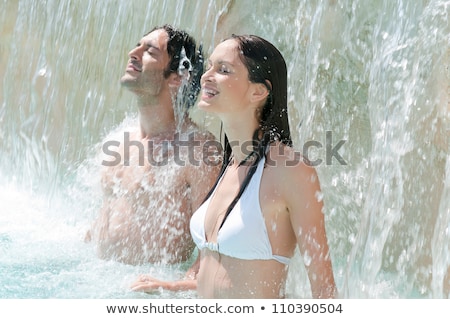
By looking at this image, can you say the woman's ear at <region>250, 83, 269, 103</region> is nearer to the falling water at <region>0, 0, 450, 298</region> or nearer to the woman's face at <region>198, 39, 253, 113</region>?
the woman's face at <region>198, 39, 253, 113</region>

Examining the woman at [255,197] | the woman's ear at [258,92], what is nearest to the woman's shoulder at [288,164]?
the woman at [255,197]

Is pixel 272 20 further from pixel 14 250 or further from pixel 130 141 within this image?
pixel 14 250

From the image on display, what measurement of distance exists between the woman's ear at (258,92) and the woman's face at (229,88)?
0.06 feet

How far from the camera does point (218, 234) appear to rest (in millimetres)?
2914

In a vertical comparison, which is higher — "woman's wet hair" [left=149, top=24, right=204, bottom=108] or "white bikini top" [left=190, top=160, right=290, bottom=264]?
"woman's wet hair" [left=149, top=24, right=204, bottom=108]

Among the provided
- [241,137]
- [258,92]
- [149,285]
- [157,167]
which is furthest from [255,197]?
[157,167]

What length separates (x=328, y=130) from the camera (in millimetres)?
4898

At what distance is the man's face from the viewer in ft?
13.5

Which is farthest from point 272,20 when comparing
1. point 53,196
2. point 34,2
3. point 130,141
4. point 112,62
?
point 34,2

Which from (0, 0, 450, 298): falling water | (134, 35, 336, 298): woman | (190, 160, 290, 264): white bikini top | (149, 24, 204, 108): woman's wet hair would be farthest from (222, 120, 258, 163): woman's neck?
(149, 24, 204, 108): woman's wet hair

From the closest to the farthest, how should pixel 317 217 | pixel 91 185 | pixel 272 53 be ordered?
pixel 317 217 < pixel 272 53 < pixel 91 185

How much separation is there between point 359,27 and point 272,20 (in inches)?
29.0

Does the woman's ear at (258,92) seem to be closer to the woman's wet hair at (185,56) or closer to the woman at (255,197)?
the woman at (255,197)

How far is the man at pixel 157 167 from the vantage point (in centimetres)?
388
